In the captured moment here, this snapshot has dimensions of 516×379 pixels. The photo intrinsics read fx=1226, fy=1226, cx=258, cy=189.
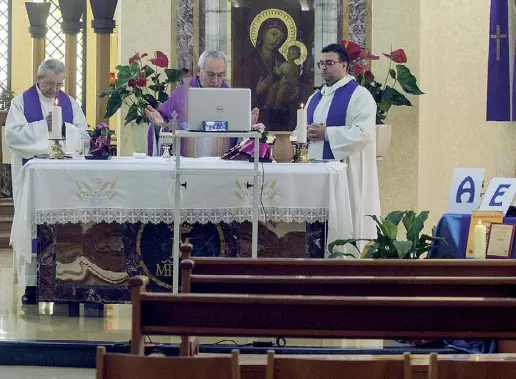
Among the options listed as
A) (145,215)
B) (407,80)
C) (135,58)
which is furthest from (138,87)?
(145,215)

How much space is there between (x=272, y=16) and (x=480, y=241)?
4.96 m

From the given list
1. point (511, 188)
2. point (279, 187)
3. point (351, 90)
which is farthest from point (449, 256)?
point (351, 90)

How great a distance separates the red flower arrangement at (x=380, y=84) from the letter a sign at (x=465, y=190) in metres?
2.65

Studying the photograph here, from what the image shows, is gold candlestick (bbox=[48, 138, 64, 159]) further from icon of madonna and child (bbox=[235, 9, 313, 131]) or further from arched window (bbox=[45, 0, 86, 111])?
arched window (bbox=[45, 0, 86, 111])

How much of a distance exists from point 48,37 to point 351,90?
13014mm

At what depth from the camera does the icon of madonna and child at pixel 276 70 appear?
1141 centimetres

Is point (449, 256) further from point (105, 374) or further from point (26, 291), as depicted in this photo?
point (105, 374)

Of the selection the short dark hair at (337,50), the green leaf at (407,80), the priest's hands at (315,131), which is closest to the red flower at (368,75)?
the green leaf at (407,80)

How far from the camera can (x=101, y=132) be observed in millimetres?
8062

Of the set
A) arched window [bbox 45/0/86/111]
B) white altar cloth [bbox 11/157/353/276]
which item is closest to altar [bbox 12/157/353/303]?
white altar cloth [bbox 11/157/353/276]

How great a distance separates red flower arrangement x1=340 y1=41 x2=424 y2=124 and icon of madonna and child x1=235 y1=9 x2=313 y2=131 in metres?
0.86

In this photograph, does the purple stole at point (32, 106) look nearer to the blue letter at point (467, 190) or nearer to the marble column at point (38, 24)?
the blue letter at point (467, 190)

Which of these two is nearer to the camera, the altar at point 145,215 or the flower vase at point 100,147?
the altar at point 145,215

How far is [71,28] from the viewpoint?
16.9 m
